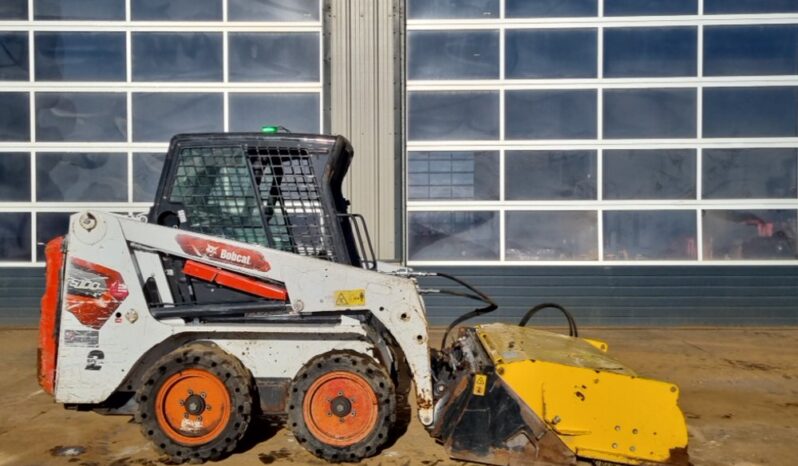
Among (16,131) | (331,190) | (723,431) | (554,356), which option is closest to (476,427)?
(554,356)

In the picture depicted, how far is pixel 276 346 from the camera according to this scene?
4.74 metres

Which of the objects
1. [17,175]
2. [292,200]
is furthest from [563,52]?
[17,175]

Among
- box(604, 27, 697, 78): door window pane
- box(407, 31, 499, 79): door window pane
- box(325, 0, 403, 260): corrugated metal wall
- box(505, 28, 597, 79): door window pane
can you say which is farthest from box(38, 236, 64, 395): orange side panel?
box(604, 27, 697, 78): door window pane

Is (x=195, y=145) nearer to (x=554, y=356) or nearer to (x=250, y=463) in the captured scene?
(x=250, y=463)

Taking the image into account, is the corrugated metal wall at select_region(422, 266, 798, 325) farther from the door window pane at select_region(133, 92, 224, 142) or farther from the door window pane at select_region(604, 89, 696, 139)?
the door window pane at select_region(133, 92, 224, 142)

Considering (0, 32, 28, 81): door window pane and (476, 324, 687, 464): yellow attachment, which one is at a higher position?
(0, 32, 28, 81): door window pane

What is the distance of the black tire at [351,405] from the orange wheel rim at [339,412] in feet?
0.03

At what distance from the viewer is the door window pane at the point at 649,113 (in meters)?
10.3

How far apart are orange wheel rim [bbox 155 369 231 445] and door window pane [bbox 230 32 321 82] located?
6.67 m

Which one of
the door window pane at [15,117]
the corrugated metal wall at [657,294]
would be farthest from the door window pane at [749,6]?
the door window pane at [15,117]

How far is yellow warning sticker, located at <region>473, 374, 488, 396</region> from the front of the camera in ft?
14.4

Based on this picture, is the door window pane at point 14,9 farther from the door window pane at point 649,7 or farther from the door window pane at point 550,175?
the door window pane at point 649,7

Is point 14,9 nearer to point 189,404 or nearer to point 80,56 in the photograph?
point 80,56

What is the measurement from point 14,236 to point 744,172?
11.5 m
